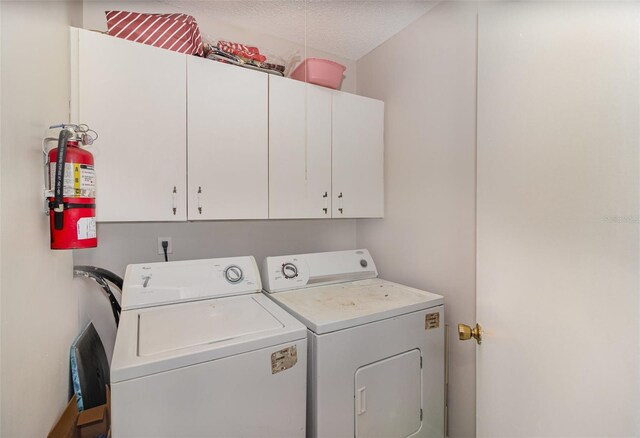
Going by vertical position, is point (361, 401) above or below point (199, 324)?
below

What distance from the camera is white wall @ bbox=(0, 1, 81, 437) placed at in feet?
2.52

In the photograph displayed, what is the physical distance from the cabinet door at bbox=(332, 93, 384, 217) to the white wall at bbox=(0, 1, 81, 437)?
1.38m

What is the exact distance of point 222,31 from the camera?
1.93 m

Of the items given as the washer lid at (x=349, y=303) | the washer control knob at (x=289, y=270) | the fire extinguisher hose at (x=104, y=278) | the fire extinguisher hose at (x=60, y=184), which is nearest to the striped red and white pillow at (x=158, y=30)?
the fire extinguisher hose at (x=60, y=184)

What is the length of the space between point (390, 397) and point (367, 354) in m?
0.27

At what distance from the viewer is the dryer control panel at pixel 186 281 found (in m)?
1.41

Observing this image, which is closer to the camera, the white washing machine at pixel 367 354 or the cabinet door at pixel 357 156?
the white washing machine at pixel 367 354

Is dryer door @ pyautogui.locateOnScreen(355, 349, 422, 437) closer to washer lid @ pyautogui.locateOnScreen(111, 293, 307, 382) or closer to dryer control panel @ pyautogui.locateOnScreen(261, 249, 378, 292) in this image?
washer lid @ pyautogui.locateOnScreen(111, 293, 307, 382)

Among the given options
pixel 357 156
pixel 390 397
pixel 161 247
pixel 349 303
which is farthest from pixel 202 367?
pixel 357 156

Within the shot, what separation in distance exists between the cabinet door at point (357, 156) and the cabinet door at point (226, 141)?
500 millimetres

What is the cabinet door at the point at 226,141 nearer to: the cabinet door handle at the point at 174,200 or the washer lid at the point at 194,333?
the cabinet door handle at the point at 174,200

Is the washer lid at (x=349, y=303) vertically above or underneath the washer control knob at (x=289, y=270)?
underneath

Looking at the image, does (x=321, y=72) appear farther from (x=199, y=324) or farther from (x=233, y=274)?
(x=199, y=324)

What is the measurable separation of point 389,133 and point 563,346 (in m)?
1.73
